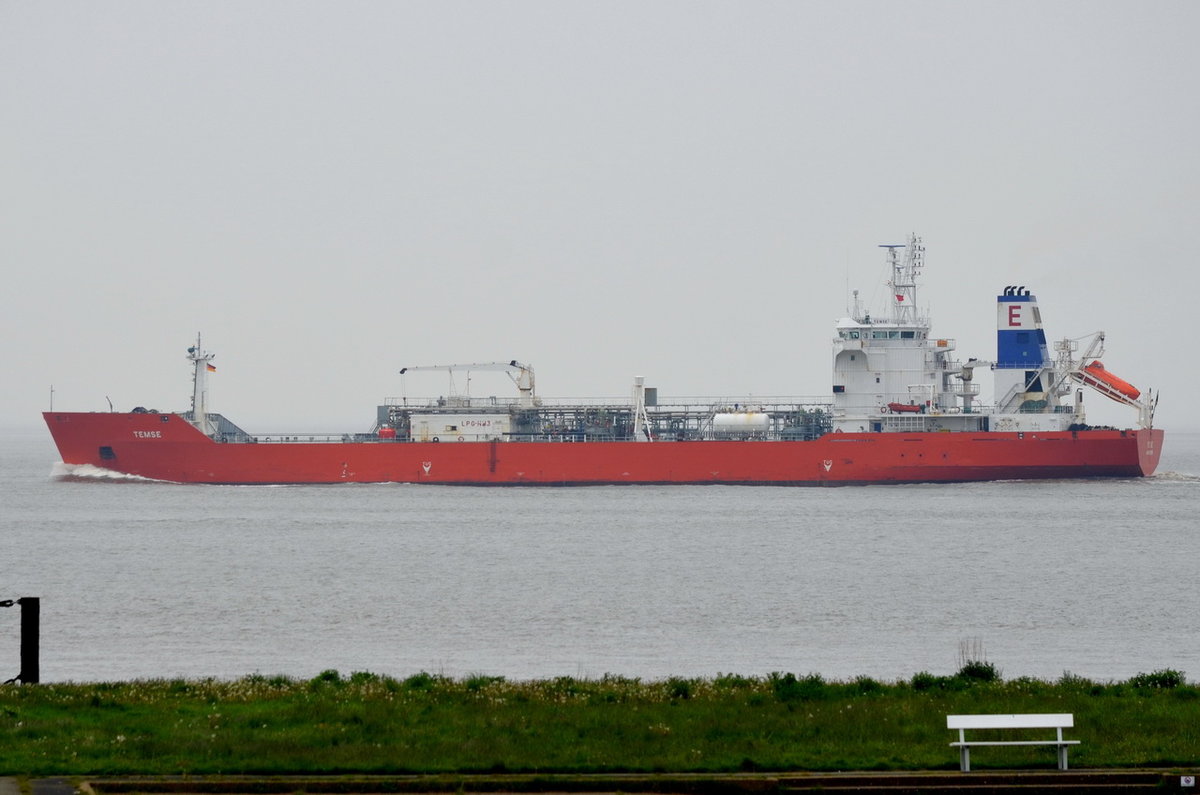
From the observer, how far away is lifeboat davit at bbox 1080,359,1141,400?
47.8 meters

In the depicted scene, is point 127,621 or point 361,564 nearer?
point 127,621

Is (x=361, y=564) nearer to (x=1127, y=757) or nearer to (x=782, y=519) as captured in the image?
(x=782, y=519)

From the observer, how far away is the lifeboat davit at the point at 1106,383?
4785 cm

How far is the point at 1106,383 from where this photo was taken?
48.0 m

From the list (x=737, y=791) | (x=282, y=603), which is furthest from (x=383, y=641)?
(x=737, y=791)

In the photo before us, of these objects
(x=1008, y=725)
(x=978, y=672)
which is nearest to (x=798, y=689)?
(x=978, y=672)

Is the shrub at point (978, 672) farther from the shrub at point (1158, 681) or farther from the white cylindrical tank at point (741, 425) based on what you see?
the white cylindrical tank at point (741, 425)

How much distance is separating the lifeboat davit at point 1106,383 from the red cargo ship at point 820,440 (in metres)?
0.07

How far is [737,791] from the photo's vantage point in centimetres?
827

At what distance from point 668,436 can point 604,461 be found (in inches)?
191

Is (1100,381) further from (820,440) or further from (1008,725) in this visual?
(1008,725)

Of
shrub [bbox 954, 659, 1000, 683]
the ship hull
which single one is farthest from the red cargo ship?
shrub [bbox 954, 659, 1000, 683]

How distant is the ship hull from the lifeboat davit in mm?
1428

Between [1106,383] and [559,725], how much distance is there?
137 ft
